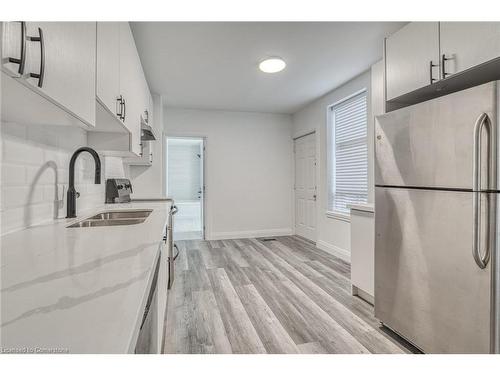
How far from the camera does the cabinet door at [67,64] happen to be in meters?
0.73

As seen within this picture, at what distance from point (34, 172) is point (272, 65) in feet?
8.37

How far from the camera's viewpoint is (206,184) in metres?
5.23

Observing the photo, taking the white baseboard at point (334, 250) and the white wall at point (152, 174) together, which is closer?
the white baseboard at point (334, 250)

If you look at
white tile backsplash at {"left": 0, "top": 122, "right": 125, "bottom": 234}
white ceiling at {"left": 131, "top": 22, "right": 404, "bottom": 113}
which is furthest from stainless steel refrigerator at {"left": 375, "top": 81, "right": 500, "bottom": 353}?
white tile backsplash at {"left": 0, "top": 122, "right": 125, "bottom": 234}

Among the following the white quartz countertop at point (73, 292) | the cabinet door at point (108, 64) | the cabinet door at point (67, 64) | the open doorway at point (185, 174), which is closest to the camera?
the white quartz countertop at point (73, 292)

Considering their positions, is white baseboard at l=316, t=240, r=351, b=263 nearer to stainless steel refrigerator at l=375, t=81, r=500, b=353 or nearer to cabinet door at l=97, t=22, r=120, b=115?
stainless steel refrigerator at l=375, t=81, r=500, b=353

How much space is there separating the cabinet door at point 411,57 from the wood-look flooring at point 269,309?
5.91ft

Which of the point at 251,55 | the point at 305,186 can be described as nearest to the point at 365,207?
the point at 251,55

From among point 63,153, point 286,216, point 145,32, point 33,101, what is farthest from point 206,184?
point 33,101

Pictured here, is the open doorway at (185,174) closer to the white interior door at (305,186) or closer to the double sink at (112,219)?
the white interior door at (305,186)

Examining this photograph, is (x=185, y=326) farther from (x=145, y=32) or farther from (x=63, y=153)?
(x=145, y=32)

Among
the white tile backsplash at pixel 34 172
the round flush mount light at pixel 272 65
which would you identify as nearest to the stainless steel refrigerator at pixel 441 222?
the round flush mount light at pixel 272 65

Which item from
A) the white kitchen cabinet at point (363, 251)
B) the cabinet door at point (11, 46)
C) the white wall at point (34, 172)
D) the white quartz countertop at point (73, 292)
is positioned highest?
the cabinet door at point (11, 46)
